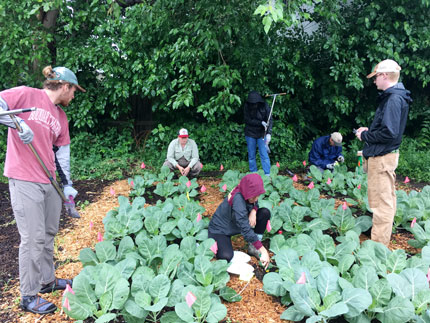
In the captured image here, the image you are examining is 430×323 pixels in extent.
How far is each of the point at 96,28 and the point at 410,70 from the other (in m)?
6.68

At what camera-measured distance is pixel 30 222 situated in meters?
2.29

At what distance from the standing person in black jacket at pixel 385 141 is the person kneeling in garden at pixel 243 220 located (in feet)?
3.70

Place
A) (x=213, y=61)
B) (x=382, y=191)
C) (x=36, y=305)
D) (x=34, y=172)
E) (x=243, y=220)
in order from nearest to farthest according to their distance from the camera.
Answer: (x=34, y=172) → (x=36, y=305) → (x=243, y=220) → (x=382, y=191) → (x=213, y=61)

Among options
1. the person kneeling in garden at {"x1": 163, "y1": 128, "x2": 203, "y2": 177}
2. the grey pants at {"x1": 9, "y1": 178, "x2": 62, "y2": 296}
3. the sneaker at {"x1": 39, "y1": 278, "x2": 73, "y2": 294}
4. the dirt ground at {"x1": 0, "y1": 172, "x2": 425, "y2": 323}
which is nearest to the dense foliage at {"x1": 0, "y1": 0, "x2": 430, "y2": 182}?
the person kneeling in garden at {"x1": 163, "y1": 128, "x2": 203, "y2": 177}

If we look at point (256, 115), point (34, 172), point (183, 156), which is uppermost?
point (256, 115)

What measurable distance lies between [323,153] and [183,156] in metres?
2.60

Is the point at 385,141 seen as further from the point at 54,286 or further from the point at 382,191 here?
the point at 54,286

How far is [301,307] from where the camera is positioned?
2.20 metres

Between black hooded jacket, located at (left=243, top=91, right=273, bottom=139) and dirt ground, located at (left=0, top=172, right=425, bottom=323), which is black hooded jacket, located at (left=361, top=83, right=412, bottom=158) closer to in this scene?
dirt ground, located at (left=0, top=172, right=425, bottom=323)

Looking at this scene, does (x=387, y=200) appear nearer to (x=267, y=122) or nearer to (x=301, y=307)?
(x=301, y=307)

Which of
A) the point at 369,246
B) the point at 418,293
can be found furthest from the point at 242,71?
the point at 418,293

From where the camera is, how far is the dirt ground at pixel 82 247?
2.44 meters

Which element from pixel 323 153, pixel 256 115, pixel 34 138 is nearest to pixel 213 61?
pixel 256 115

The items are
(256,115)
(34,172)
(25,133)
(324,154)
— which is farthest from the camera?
(324,154)
